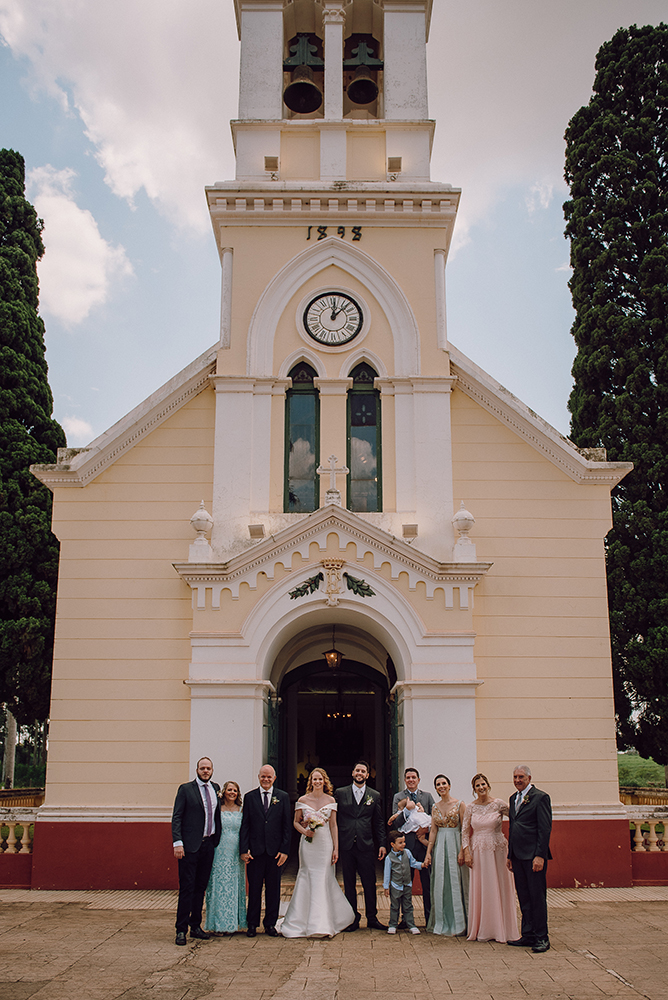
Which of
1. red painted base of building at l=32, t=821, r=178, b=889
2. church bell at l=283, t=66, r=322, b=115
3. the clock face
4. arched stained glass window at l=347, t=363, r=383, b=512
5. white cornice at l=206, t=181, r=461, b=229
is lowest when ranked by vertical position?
red painted base of building at l=32, t=821, r=178, b=889

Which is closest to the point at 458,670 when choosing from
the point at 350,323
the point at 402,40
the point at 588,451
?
the point at 588,451

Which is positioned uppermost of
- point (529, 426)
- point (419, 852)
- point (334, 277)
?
point (334, 277)

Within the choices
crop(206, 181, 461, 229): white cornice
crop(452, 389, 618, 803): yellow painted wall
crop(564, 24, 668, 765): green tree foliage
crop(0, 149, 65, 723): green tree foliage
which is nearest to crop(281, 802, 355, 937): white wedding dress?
crop(452, 389, 618, 803): yellow painted wall

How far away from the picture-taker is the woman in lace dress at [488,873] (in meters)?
8.70

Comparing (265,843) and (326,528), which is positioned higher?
(326,528)

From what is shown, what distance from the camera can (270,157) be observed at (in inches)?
567

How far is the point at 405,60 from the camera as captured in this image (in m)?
15.1

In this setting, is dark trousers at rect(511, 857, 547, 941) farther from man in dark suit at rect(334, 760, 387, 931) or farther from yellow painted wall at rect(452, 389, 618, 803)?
yellow painted wall at rect(452, 389, 618, 803)

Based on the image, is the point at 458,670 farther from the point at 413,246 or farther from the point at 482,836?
the point at 413,246

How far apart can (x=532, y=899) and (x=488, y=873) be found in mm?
566

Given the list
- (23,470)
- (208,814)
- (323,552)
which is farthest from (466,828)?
(23,470)

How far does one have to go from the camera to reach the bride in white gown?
28.7 ft

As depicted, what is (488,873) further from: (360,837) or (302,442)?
(302,442)

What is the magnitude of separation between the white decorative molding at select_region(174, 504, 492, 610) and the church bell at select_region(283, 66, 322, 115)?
766 cm
